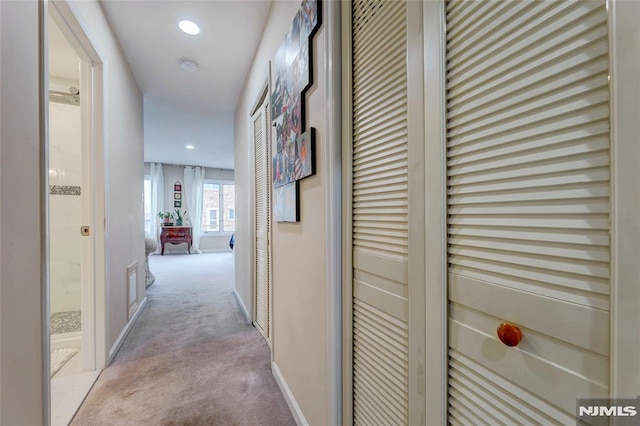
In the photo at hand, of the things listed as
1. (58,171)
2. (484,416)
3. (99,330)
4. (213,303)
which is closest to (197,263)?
(213,303)

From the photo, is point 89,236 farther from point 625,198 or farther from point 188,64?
point 625,198

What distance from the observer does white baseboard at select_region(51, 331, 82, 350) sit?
2.25 m

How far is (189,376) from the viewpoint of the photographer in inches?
73.1

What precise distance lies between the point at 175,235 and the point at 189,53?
239 inches

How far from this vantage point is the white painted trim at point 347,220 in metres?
1.05

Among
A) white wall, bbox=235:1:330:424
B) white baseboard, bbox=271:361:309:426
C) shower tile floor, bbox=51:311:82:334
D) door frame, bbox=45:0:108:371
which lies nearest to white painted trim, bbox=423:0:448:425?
white wall, bbox=235:1:330:424

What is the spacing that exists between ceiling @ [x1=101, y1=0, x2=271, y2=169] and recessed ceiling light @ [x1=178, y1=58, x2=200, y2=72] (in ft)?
0.15

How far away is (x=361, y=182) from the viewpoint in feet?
3.26

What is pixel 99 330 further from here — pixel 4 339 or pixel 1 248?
pixel 1 248

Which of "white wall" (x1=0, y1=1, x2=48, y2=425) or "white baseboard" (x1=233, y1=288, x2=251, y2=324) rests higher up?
"white wall" (x1=0, y1=1, x2=48, y2=425)

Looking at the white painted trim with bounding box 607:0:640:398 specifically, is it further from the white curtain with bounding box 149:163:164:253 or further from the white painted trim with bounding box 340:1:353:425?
the white curtain with bounding box 149:163:164:253

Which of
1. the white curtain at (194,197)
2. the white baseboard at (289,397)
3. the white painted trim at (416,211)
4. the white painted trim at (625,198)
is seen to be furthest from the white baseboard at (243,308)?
the white curtain at (194,197)

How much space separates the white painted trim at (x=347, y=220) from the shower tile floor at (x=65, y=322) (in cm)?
268

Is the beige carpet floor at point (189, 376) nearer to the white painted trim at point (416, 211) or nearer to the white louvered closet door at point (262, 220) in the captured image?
the white louvered closet door at point (262, 220)
